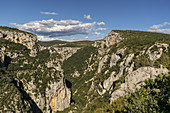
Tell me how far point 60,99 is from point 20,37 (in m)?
86.6

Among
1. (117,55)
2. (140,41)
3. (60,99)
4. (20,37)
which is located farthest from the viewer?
(20,37)

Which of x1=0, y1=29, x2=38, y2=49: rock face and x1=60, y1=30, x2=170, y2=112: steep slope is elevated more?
x1=0, y1=29, x2=38, y2=49: rock face

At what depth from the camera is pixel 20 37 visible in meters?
139

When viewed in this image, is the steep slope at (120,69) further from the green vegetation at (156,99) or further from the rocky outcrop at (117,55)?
the green vegetation at (156,99)

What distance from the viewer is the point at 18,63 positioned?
11931 cm

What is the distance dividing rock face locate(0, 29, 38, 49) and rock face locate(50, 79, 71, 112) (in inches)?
2543

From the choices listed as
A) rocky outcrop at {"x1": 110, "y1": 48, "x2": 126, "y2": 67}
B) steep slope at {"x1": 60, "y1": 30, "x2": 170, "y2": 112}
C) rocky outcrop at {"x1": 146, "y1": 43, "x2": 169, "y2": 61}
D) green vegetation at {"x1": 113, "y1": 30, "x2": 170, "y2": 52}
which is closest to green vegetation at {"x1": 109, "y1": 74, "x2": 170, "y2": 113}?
steep slope at {"x1": 60, "y1": 30, "x2": 170, "y2": 112}

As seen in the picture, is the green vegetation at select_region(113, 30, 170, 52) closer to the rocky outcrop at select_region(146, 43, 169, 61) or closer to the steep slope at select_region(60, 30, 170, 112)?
the steep slope at select_region(60, 30, 170, 112)

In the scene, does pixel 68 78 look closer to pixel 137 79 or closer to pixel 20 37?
pixel 20 37

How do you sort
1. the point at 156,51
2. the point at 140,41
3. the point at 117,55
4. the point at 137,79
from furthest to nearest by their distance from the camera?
the point at 140,41
the point at 117,55
the point at 156,51
the point at 137,79

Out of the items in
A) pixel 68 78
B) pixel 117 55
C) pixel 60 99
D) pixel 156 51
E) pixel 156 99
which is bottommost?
pixel 60 99

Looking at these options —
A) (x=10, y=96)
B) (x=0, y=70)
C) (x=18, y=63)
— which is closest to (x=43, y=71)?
(x=18, y=63)

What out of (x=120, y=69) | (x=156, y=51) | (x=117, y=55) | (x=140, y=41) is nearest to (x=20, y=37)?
(x=117, y=55)

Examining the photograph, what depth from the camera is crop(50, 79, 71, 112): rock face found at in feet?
376
